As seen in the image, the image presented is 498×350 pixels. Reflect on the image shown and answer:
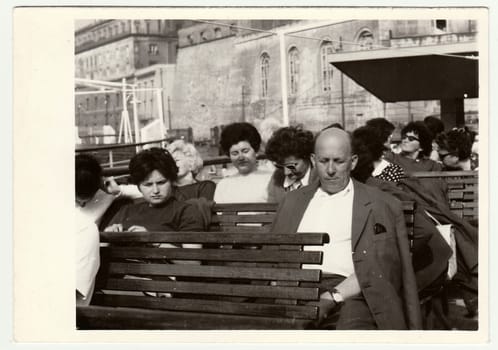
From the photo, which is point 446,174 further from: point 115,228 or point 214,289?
point 214,289

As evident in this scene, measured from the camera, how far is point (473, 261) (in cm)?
385

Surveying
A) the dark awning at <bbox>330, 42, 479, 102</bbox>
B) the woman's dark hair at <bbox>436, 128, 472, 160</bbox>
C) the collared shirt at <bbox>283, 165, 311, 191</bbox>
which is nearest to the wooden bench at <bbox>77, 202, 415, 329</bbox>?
the collared shirt at <bbox>283, 165, 311, 191</bbox>

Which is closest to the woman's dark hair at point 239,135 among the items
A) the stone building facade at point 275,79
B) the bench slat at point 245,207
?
the bench slat at point 245,207

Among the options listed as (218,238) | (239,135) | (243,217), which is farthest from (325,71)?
(218,238)

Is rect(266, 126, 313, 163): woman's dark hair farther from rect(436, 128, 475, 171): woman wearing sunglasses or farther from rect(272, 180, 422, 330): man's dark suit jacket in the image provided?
rect(436, 128, 475, 171): woman wearing sunglasses

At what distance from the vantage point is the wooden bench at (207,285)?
9.11 feet

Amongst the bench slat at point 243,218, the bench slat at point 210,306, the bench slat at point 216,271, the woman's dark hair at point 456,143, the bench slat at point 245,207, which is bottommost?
the bench slat at point 210,306

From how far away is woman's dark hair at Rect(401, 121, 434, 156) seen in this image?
17.9 ft

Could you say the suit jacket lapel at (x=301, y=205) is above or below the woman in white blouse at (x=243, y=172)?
below

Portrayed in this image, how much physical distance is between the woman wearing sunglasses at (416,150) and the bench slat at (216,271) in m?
2.63

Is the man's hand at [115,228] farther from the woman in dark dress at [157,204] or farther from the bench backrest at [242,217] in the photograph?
the bench backrest at [242,217]

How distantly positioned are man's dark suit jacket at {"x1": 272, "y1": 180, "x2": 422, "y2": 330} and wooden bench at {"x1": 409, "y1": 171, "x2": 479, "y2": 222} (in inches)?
61.8
